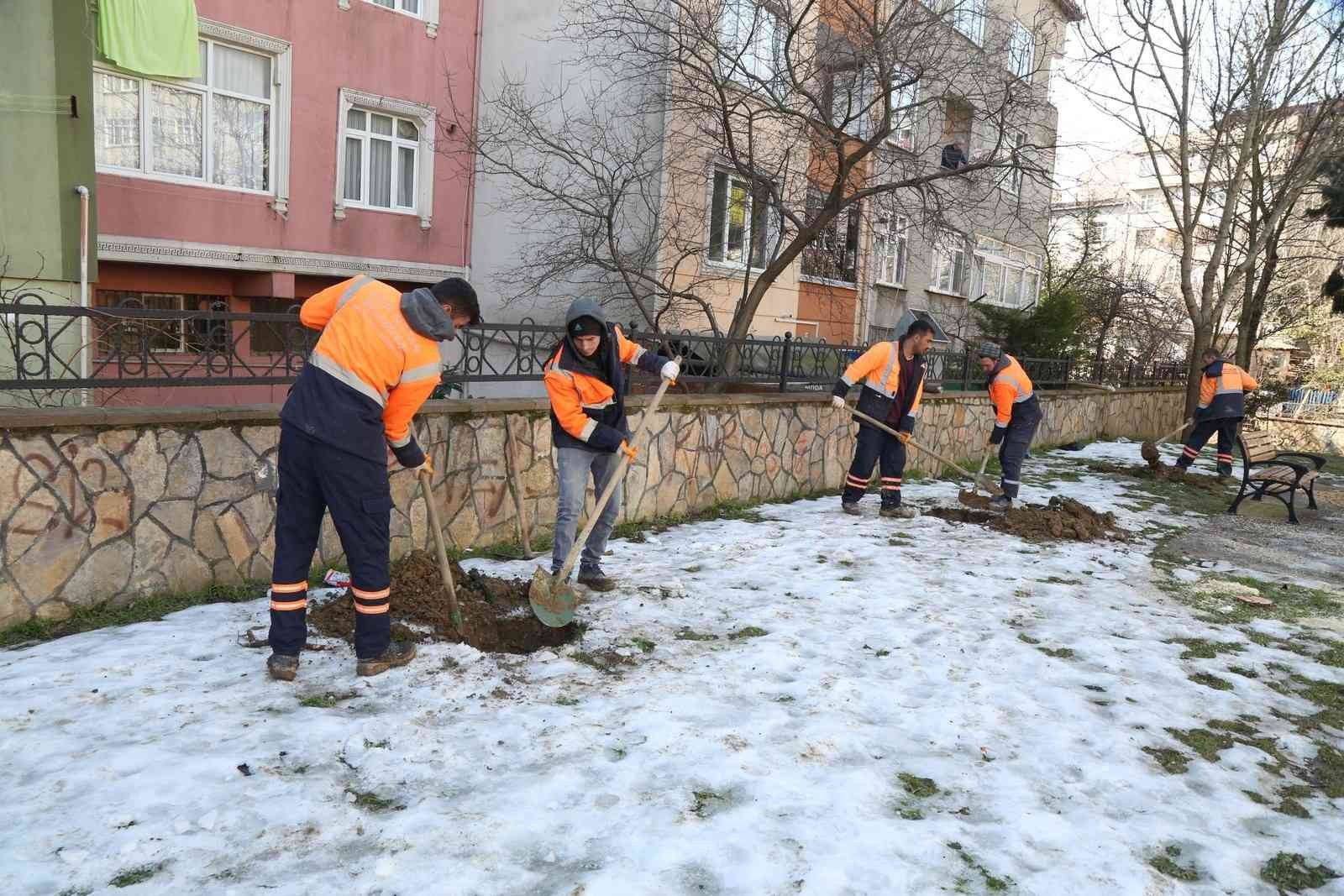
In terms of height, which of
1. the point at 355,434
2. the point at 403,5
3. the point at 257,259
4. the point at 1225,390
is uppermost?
the point at 403,5

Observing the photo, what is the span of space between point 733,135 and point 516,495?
808cm

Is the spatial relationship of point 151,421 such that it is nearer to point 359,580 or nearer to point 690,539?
point 359,580

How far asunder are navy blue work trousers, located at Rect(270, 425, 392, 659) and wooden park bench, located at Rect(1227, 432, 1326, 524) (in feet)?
28.7

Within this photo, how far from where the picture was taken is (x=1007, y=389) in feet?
27.0

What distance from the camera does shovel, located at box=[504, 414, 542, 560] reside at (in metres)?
5.89

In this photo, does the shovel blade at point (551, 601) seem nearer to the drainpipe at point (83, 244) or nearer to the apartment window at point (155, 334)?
the apartment window at point (155, 334)

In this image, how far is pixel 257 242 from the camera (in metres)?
12.3

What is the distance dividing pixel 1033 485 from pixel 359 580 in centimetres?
846

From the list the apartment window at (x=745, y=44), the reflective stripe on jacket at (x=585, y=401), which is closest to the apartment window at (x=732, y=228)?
the apartment window at (x=745, y=44)

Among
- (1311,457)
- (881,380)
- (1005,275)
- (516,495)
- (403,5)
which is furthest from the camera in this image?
(1005,275)

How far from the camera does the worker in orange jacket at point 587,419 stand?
5061 mm

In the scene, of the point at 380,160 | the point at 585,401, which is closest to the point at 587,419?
the point at 585,401

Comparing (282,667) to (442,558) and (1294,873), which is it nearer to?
(442,558)

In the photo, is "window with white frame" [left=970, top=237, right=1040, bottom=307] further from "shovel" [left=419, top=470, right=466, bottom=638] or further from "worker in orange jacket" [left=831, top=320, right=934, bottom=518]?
"shovel" [left=419, top=470, right=466, bottom=638]
